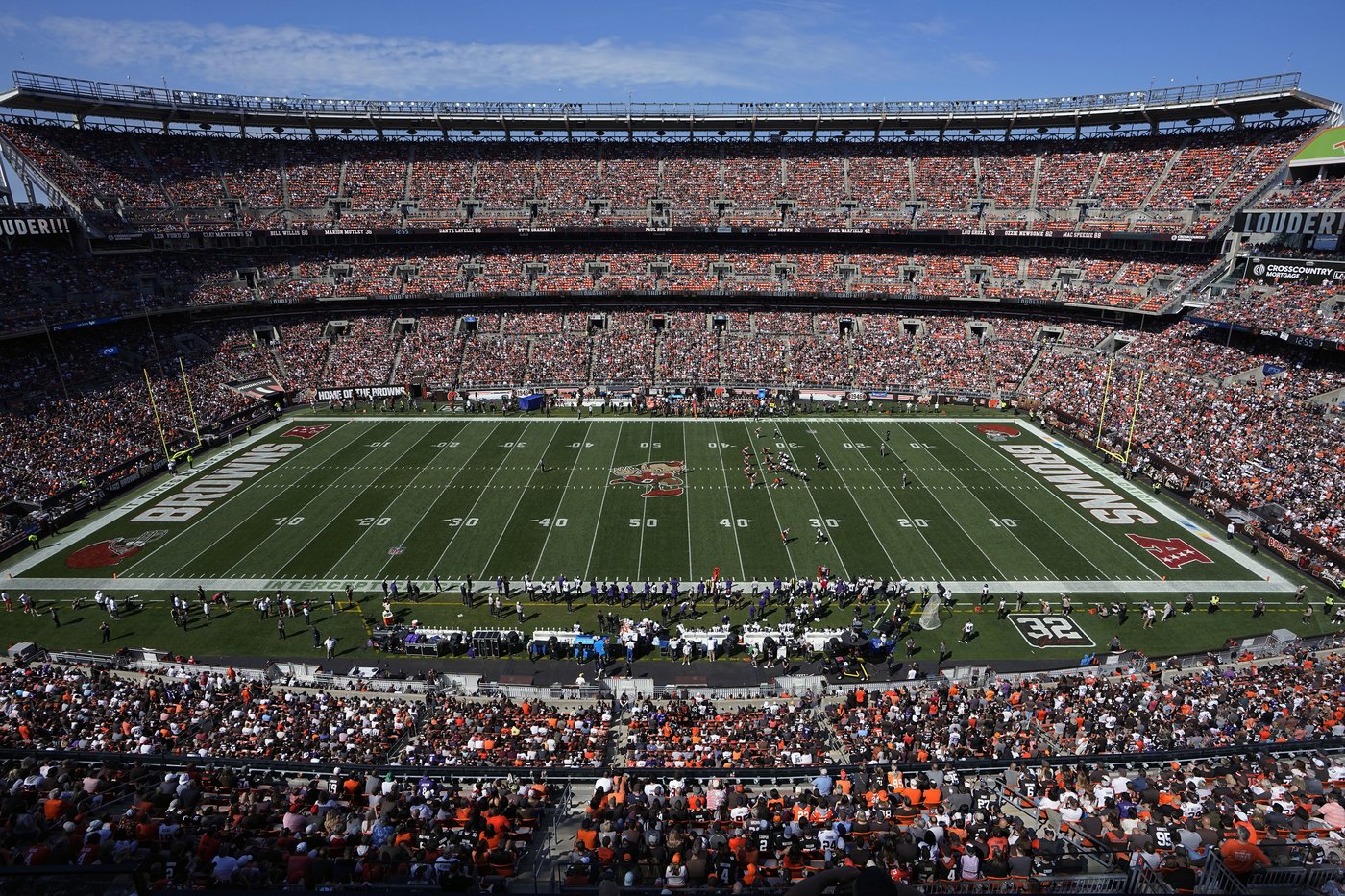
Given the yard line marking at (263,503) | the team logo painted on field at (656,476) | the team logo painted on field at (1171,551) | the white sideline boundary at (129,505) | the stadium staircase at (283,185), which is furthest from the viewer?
the stadium staircase at (283,185)

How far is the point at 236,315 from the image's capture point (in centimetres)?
5528

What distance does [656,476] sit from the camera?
37531mm

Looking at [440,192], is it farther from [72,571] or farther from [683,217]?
[72,571]

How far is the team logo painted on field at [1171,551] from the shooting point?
28656 mm

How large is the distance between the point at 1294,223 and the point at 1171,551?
86.2ft

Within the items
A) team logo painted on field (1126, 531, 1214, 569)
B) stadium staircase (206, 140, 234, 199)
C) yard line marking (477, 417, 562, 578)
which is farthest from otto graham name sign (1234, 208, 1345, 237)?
stadium staircase (206, 140, 234, 199)

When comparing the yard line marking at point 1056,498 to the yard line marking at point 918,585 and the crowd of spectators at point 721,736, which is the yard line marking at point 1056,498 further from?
the crowd of spectators at point 721,736

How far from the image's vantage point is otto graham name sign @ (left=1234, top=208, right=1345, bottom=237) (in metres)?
39.8

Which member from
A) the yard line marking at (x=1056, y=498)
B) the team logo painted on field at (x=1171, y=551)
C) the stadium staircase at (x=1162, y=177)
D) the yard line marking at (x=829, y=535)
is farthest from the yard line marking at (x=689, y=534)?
the stadium staircase at (x=1162, y=177)

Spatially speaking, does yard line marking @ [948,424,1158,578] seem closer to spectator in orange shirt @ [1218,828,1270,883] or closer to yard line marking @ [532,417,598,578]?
yard line marking @ [532,417,598,578]

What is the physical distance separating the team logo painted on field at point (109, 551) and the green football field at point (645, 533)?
13cm

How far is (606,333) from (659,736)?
143ft

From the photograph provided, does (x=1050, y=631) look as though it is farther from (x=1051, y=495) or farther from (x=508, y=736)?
(x=508, y=736)

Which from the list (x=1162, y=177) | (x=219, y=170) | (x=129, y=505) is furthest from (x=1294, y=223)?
(x=219, y=170)
